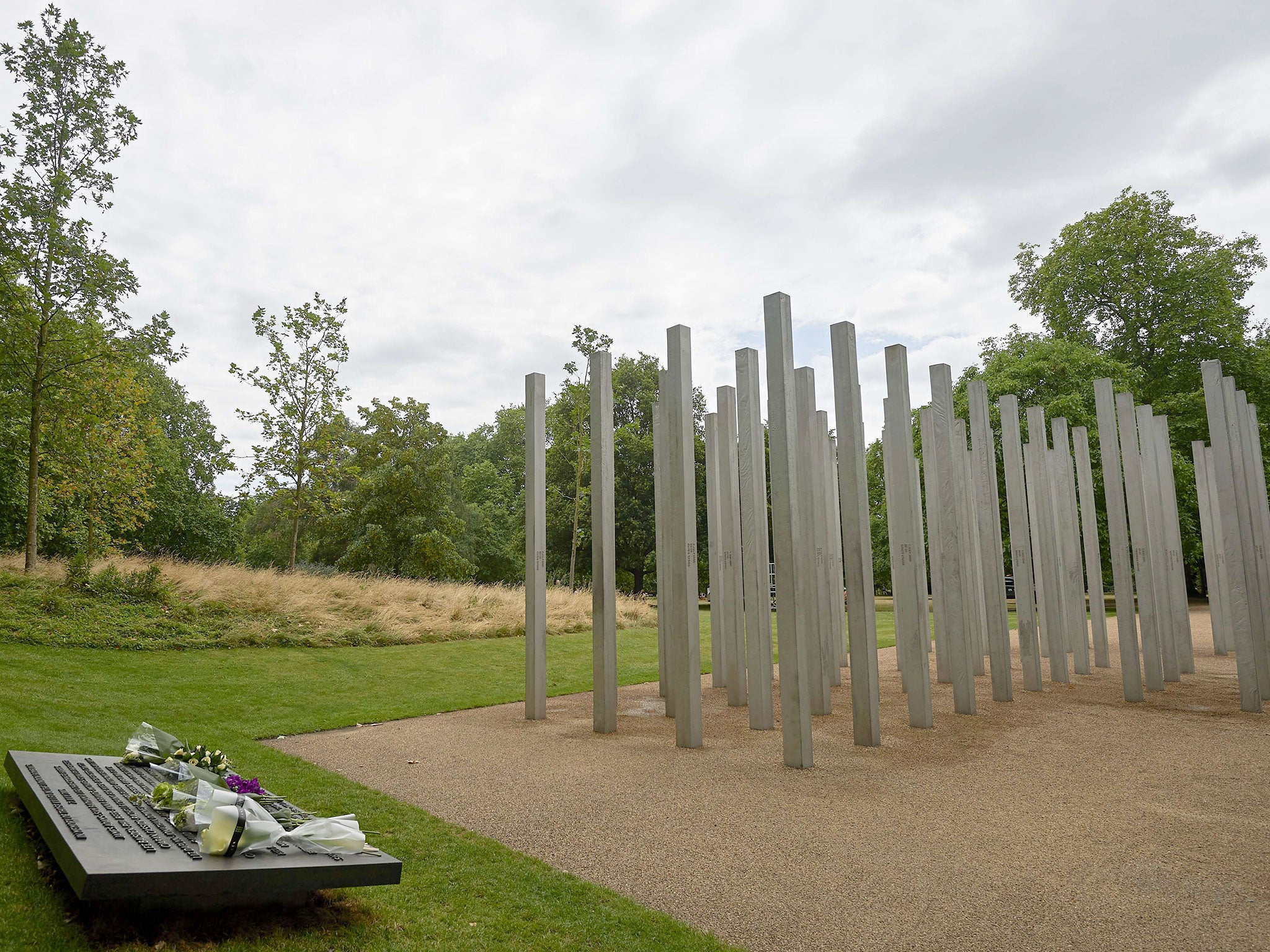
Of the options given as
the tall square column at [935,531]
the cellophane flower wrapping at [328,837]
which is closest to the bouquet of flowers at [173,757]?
the cellophane flower wrapping at [328,837]

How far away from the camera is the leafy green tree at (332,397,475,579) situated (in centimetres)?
3056

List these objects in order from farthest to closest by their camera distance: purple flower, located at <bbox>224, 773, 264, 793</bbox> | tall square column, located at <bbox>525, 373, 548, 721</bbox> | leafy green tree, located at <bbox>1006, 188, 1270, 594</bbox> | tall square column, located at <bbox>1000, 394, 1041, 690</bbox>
→ leafy green tree, located at <bbox>1006, 188, 1270, 594</bbox>, tall square column, located at <bbox>1000, 394, 1041, 690</bbox>, tall square column, located at <bbox>525, 373, 548, 721</bbox>, purple flower, located at <bbox>224, 773, 264, 793</bbox>

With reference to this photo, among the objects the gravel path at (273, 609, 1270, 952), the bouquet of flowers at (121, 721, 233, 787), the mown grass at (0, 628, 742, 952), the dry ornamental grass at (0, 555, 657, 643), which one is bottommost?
the gravel path at (273, 609, 1270, 952)

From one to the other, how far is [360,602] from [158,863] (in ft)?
50.3

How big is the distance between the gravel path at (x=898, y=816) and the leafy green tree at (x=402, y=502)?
2178 cm

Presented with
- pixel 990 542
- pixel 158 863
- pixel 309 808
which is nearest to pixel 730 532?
pixel 990 542

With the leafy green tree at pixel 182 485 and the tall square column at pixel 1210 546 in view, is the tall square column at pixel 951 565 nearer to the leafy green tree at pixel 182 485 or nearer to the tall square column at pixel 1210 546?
the tall square column at pixel 1210 546

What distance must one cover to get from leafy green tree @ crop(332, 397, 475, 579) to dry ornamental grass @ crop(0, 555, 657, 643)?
331 inches

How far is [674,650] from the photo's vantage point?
822cm

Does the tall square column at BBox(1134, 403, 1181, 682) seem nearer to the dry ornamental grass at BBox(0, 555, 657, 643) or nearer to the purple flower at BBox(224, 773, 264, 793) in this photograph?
the purple flower at BBox(224, 773, 264, 793)

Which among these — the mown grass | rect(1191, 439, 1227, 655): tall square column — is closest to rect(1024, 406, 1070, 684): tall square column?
rect(1191, 439, 1227, 655): tall square column

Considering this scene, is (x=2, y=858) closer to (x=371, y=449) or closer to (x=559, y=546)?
(x=371, y=449)

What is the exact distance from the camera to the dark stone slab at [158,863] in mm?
3068

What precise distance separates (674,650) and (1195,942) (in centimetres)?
516
